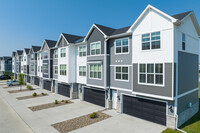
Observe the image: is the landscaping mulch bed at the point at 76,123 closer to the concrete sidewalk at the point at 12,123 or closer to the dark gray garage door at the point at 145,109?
the concrete sidewalk at the point at 12,123

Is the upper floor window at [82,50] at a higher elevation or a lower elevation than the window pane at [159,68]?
higher

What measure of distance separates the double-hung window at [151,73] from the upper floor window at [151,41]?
1535 millimetres

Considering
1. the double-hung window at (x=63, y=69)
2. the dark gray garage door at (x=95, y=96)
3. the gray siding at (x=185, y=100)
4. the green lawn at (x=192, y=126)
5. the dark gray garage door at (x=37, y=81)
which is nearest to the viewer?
the green lawn at (x=192, y=126)

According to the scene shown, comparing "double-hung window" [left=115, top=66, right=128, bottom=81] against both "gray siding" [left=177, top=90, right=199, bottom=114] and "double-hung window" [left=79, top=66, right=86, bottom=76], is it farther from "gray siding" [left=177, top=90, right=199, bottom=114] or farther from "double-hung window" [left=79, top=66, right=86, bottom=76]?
"double-hung window" [left=79, top=66, right=86, bottom=76]

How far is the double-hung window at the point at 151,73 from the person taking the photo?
10.1 meters

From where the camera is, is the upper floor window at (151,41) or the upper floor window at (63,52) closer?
the upper floor window at (151,41)

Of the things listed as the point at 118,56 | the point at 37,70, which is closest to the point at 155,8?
the point at 118,56

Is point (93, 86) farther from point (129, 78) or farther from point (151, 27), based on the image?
point (151, 27)

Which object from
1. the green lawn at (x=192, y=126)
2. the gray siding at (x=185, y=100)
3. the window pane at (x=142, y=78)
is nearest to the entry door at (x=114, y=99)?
the window pane at (x=142, y=78)

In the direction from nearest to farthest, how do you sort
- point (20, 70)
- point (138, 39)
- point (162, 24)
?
point (162, 24), point (138, 39), point (20, 70)

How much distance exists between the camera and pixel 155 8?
1020 centimetres

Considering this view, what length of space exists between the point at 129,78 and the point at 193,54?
7.16 meters

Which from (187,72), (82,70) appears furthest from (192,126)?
(82,70)

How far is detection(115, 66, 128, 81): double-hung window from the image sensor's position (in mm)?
13209
